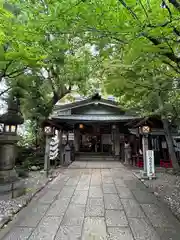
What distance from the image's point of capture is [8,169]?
570 cm

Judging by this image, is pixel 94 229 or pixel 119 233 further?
pixel 94 229

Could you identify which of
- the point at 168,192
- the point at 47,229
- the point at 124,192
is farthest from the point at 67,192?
the point at 168,192

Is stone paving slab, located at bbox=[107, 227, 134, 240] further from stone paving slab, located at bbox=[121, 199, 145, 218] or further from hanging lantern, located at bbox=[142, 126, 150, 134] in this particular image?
hanging lantern, located at bbox=[142, 126, 150, 134]

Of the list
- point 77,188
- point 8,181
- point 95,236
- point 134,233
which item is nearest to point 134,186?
point 77,188

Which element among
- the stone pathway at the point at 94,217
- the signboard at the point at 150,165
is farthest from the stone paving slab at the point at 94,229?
the signboard at the point at 150,165

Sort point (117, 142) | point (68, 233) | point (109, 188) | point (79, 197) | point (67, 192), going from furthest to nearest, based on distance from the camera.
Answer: point (117, 142)
point (109, 188)
point (67, 192)
point (79, 197)
point (68, 233)

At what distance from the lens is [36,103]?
11.3 m

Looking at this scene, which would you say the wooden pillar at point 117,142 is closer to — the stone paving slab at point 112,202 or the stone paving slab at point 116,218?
the stone paving slab at point 112,202

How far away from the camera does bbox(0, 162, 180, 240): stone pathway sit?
9.65 feet

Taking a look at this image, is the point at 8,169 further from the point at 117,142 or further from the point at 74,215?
the point at 117,142

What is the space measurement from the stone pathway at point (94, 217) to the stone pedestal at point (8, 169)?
98 cm

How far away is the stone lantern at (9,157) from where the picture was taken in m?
5.22

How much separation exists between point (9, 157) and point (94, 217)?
3.71 meters

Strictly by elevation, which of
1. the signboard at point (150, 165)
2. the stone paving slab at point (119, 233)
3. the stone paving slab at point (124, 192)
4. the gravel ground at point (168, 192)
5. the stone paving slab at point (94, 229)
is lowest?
the gravel ground at point (168, 192)
